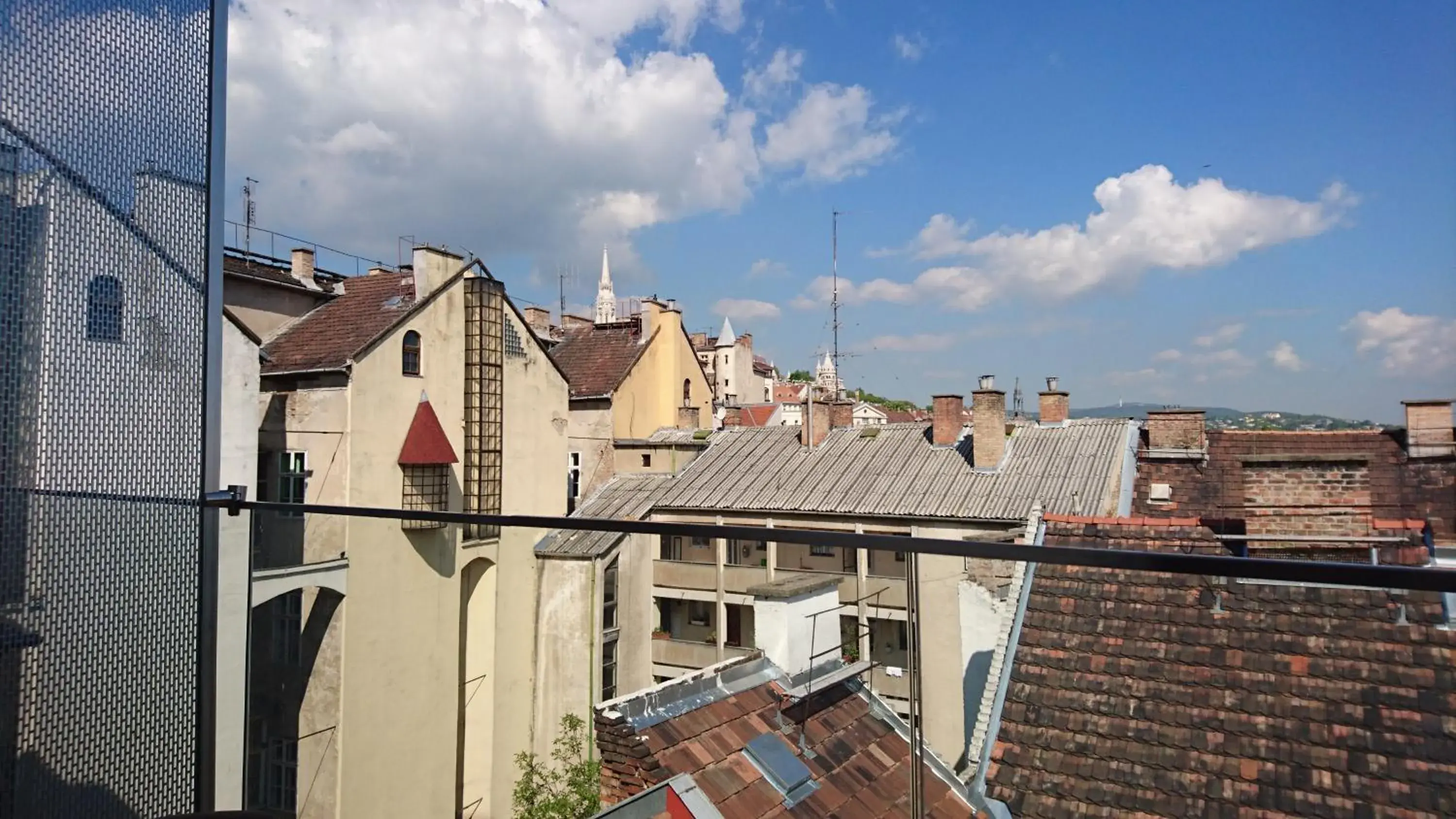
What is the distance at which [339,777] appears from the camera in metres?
2.77

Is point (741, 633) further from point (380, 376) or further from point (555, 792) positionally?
point (380, 376)

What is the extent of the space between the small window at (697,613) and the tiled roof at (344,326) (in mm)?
6424

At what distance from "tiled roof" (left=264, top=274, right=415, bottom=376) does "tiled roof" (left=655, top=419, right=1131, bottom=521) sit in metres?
4.69

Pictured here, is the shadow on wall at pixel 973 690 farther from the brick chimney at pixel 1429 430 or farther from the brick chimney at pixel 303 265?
the brick chimney at pixel 303 265

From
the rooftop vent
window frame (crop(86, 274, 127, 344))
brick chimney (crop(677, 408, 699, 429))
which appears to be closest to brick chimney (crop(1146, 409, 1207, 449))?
brick chimney (crop(677, 408, 699, 429))

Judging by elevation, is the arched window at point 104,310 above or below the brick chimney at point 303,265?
below

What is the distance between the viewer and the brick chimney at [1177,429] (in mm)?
11148

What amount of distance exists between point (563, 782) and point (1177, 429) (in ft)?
34.8

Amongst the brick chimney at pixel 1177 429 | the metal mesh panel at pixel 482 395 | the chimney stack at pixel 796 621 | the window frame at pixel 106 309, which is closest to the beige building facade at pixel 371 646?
the window frame at pixel 106 309

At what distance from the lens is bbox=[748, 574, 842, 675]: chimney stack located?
2070mm

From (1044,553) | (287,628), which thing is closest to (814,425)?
(287,628)

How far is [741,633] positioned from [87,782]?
1.50m

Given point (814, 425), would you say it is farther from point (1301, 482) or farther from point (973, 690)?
point (973, 690)

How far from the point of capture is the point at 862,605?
5.72ft
